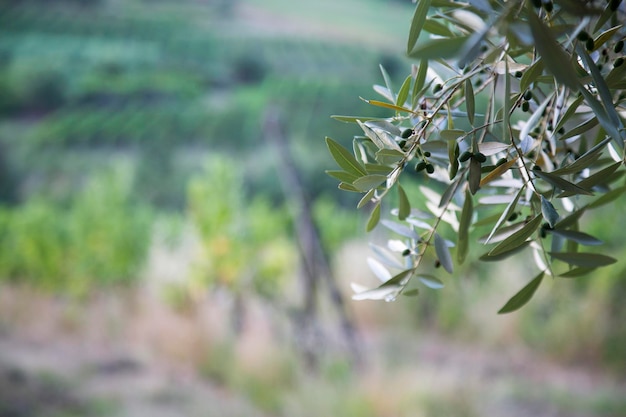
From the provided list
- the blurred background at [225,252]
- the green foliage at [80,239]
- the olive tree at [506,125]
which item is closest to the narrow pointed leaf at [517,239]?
the olive tree at [506,125]

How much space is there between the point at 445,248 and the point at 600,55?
18 cm

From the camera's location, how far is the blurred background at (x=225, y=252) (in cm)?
161

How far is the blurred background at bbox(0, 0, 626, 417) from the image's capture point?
1.61 metres

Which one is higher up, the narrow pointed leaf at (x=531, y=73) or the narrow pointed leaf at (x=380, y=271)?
the narrow pointed leaf at (x=531, y=73)

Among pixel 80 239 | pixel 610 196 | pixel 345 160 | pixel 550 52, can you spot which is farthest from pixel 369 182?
pixel 80 239

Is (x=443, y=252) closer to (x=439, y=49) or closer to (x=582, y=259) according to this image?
(x=582, y=259)

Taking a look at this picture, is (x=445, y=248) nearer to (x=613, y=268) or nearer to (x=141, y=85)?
(x=613, y=268)

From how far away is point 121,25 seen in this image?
1837mm

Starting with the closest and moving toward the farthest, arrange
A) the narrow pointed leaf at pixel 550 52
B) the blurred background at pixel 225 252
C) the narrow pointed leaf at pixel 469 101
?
the narrow pointed leaf at pixel 550 52
the narrow pointed leaf at pixel 469 101
the blurred background at pixel 225 252

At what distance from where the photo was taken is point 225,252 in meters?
1.70

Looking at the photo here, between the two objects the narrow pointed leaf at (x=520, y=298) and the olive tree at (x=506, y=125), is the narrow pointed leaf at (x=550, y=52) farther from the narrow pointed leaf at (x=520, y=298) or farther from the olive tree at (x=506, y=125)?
the narrow pointed leaf at (x=520, y=298)

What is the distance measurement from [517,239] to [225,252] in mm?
1323

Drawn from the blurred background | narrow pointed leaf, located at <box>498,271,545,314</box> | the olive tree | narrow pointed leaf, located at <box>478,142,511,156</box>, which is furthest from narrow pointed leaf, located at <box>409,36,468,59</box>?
the blurred background

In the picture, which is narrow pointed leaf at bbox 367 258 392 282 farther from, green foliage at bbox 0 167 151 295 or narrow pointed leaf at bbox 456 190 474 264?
green foliage at bbox 0 167 151 295
